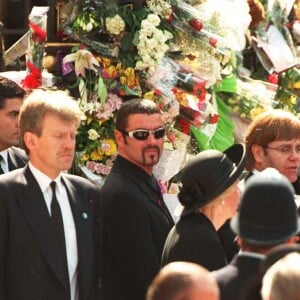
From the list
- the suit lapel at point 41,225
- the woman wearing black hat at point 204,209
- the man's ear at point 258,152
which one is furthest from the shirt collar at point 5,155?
the man's ear at point 258,152

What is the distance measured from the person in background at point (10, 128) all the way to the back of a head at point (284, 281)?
2596mm

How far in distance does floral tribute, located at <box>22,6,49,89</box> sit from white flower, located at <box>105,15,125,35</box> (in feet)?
1.40

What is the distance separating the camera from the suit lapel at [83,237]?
199 inches

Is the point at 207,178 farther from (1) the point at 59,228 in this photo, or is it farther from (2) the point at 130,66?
(2) the point at 130,66

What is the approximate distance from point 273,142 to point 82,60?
1.75m

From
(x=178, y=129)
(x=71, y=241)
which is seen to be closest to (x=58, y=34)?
(x=178, y=129)

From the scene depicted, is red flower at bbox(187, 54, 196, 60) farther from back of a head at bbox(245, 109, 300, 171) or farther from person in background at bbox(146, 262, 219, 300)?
person in background at bbox(146, 262, 219, 300)

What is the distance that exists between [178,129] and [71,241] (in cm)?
263

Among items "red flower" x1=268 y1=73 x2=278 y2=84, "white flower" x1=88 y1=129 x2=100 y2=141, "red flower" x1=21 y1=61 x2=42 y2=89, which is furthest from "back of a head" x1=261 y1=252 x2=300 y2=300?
"red flower" x1=268 y1=73 x2=278 y2=84

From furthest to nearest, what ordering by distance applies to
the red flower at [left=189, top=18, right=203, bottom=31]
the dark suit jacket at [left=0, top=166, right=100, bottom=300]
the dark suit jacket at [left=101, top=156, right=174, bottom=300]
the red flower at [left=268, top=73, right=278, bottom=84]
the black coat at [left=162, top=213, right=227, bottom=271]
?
the red flower at [left=268, top=73, right=278, bottom=84] → the red flower at [left=189, top=18, right=203, bottom=31] → the dark suit jacket at [left=101, top=156, right=174, bottom=300] → the dark suit jacket at [left=0, top=166, right=100, bottom=300] → the black coat at [left=162, top=213, right=227, bottom=271]

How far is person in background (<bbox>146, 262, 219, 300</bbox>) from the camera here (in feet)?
11.6

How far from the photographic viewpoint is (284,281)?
137 inches

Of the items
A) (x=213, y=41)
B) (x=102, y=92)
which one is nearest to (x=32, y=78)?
(x=102, y=92)

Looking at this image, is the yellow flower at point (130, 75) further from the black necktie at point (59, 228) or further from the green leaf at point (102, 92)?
the black necktie at point (59, 228)
